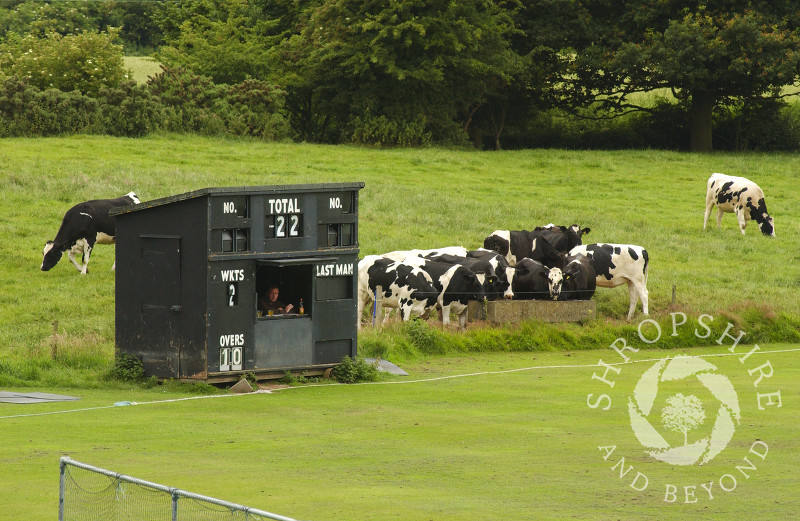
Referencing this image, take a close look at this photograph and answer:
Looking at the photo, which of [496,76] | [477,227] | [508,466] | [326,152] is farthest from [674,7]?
[508,466]

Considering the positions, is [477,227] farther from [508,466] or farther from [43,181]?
[508,466]

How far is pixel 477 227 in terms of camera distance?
44.4 meters

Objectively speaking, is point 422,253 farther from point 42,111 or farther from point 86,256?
point 42,111

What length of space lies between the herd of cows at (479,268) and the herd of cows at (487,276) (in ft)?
0.08

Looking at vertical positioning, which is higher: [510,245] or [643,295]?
[510,245]

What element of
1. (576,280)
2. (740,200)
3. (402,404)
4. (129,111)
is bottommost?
(402,404)

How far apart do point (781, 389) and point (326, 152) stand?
38691mm

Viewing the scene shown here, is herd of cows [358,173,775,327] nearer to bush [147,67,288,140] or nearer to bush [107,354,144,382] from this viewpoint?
bush [107,354,144,382]

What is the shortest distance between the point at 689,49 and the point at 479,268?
33.5m

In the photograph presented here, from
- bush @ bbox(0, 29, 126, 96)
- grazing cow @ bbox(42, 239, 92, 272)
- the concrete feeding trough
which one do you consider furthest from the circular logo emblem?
bush @ bbox(0, 29, 126, 96)

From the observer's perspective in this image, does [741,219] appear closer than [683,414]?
No

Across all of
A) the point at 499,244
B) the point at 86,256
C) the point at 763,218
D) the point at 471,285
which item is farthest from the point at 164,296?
the point at 763,218

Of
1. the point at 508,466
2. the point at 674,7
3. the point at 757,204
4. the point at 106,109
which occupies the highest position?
the point at 674,7

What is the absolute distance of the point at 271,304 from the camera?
25.7 metres
